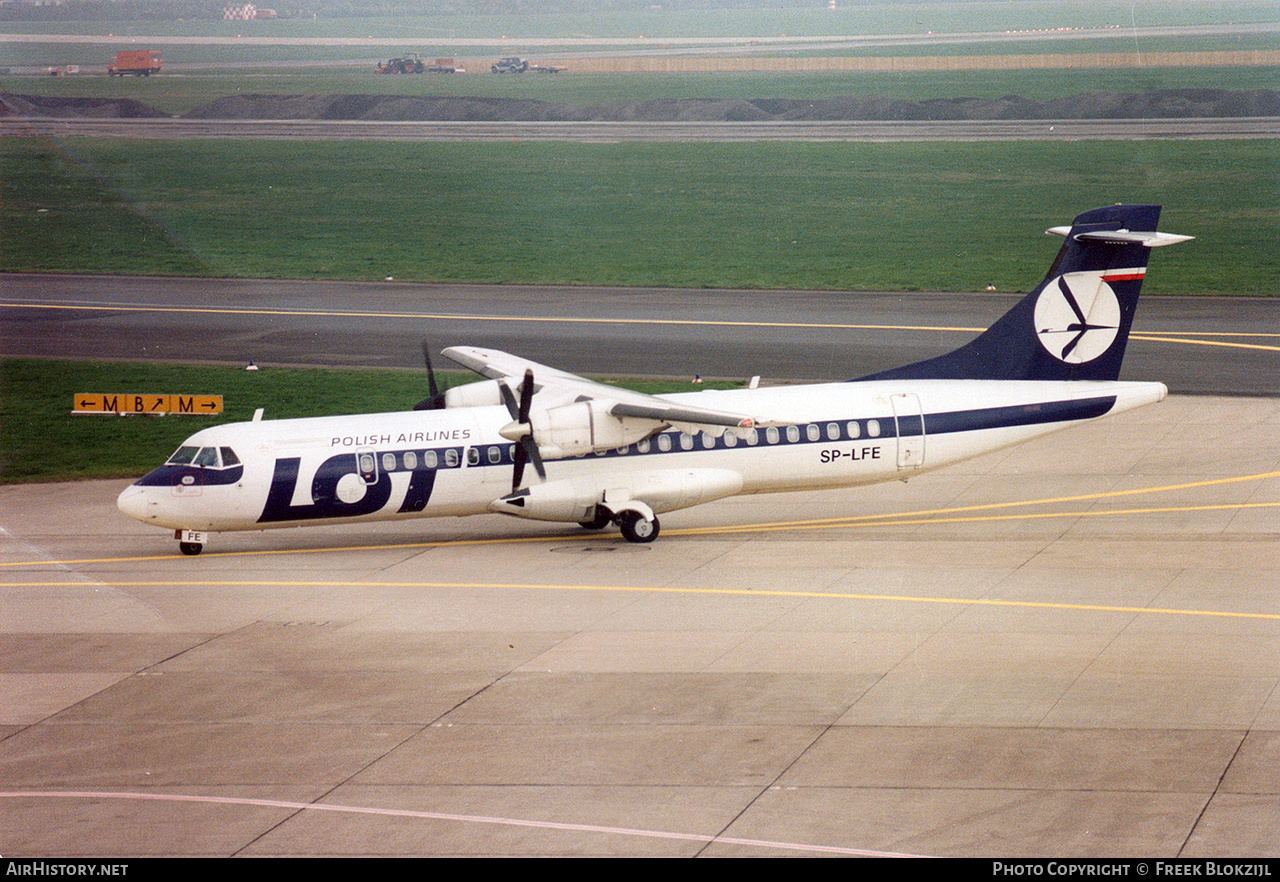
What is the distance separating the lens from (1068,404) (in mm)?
31047

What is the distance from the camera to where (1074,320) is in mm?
31219

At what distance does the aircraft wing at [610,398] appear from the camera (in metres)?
27.3

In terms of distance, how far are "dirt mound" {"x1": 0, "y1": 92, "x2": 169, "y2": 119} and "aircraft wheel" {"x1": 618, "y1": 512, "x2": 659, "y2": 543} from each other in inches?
1987

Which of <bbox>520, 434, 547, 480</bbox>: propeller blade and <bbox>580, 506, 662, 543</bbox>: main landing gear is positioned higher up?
<bbox>520, 434, 547, 480</bbox>: propeller blade

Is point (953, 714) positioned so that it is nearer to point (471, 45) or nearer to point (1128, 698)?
point (1128, 698)

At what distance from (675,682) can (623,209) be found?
183ft

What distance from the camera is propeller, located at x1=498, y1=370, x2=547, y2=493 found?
28.2 m

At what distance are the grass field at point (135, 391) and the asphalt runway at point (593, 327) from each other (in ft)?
6.20

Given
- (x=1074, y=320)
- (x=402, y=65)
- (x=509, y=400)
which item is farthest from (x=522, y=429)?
(x=402, y=65)

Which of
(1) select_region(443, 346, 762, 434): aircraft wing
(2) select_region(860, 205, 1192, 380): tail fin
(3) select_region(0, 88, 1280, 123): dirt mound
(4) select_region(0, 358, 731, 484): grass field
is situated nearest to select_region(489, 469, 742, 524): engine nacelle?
(1) select_region(443, 346, 762, 434): aircraft wing

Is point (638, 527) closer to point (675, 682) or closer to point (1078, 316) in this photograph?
point (675, 682)

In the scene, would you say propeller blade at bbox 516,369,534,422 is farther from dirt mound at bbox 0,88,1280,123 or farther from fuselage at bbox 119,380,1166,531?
dirt mound at bbox 0,88,1280,123

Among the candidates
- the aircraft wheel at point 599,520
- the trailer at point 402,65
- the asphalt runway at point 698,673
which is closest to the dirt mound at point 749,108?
the trailer at point 402,65

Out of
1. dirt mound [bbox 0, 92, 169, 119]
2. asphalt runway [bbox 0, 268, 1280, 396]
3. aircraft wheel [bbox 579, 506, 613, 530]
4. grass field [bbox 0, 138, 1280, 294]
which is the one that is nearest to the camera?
aircraft wheel [bbox 579, 506, 613, 530]
